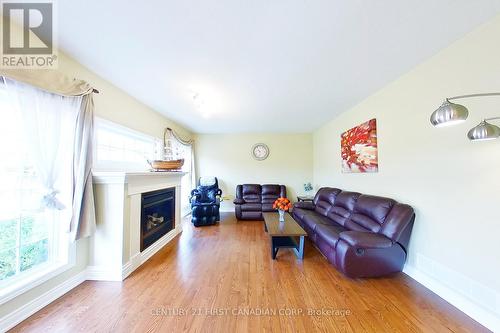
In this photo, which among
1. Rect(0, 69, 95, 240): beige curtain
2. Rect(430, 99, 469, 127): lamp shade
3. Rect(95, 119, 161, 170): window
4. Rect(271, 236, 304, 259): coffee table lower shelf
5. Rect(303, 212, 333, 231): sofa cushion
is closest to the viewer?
Rect(430, 99, 469, 127): lamp shade

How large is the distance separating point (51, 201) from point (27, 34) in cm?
151

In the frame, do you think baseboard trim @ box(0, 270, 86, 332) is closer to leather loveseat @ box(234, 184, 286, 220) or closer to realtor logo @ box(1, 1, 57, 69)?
realtor logo @ box(1, 1, 57, 69)

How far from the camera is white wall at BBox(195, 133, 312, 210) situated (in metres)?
5.68

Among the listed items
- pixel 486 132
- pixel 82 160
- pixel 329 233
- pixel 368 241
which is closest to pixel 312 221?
pixel 329 233

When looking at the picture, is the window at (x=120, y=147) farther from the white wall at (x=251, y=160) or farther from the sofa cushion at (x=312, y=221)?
the sofa cushion at (x=312, y=221)

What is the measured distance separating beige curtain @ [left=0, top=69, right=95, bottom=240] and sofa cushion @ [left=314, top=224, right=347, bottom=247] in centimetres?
282

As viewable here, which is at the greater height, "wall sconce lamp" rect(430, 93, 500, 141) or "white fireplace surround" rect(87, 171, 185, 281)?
"wall sconce lamp" rect(430, 93, 500, 141)

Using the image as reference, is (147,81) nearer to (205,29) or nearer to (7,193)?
(205,29)

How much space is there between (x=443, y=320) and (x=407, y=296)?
30cm

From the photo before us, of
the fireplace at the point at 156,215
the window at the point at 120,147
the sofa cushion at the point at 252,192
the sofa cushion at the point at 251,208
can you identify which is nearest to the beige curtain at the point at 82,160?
the window at the point at 120,147

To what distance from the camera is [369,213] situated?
2.58 m

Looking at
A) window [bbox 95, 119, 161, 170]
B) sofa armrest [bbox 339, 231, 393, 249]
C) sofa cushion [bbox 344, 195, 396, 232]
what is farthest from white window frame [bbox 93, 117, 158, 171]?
sofa cushion [bbox 344, 195, 396, 232]

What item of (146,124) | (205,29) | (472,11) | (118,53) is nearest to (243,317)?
(205,29)

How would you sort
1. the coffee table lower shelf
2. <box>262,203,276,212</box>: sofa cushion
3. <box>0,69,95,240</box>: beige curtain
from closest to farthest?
<box>0,69,95,240</box>: beige curtain, the coffee table lower shelf, <box>262,203,276,212</box>: sofa cushion
